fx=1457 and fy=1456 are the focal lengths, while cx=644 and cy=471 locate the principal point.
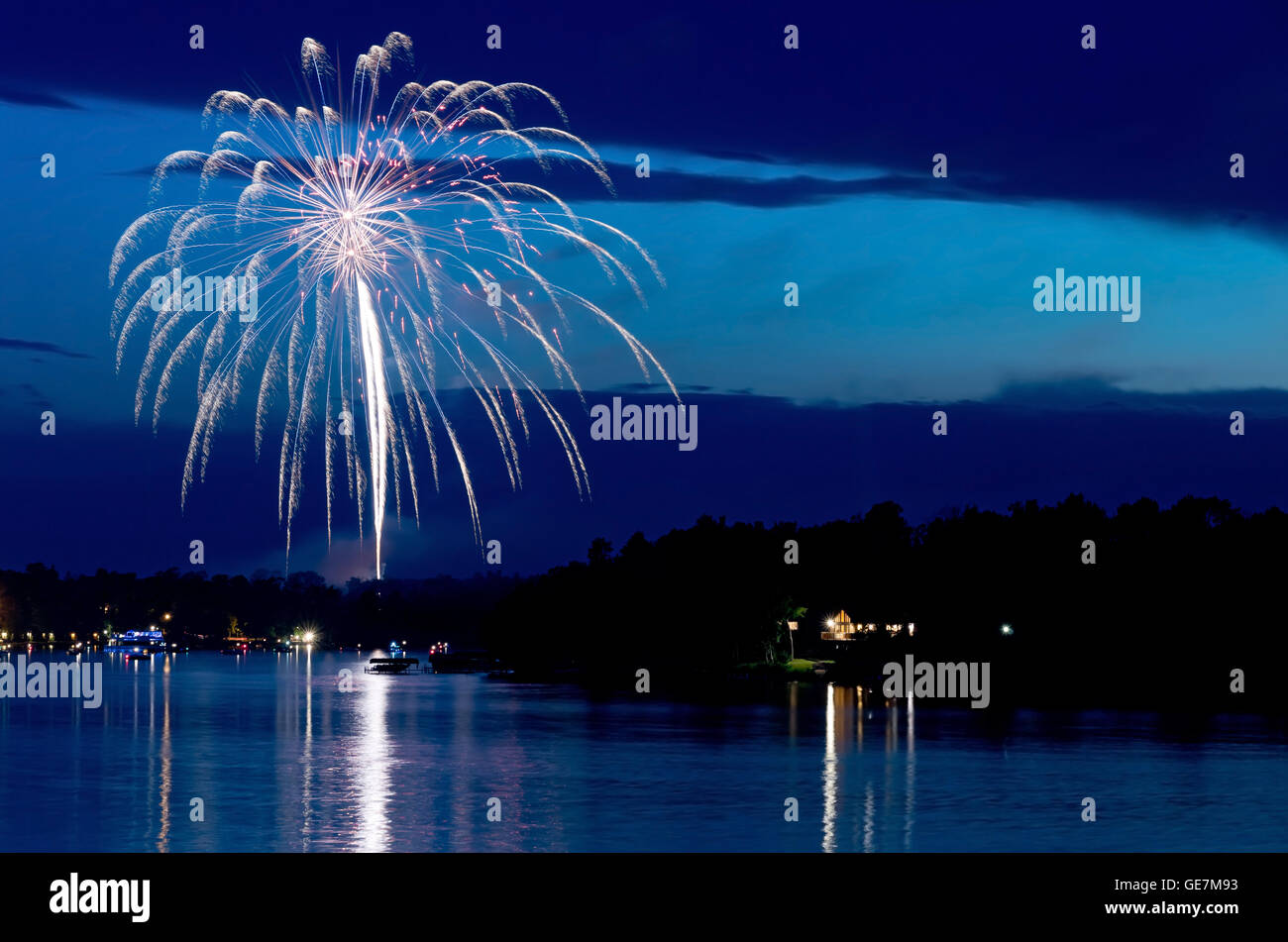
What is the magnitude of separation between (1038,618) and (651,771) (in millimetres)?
82760

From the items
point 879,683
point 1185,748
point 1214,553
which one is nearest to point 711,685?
point 879,683

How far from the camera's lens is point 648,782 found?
72875 millimetres

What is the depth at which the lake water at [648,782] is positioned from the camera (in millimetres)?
54500

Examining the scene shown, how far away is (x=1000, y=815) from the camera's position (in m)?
61.1

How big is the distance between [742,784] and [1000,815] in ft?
47.7

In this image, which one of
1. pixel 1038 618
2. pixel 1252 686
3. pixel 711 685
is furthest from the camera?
pixel 711 685

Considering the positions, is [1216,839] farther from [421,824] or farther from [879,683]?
[879,683]

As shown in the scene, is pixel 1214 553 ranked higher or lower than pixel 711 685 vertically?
higher

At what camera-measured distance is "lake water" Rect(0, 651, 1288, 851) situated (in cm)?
5450

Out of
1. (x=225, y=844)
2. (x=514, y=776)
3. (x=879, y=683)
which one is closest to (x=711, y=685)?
(x=879, y=683)

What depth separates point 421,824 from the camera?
56156 millimetres

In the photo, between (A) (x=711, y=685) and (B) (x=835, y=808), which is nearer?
(B) (x=835, y=808)
